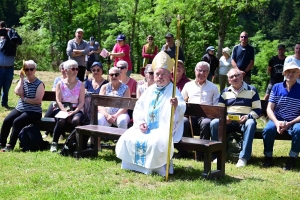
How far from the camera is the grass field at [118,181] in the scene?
17.3 ft

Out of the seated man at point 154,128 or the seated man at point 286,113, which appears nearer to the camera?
the seated man at point 154,128

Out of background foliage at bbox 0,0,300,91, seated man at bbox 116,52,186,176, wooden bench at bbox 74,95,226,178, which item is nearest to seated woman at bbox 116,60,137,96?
wooden bench at bbox 74,95,226,178

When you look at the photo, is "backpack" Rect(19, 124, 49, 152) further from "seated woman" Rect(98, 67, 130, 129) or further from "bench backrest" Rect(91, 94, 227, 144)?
"bench backrest" Rect(91, 94, 227, 144)

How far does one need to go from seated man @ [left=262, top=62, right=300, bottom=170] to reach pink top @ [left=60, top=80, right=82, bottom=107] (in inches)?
122

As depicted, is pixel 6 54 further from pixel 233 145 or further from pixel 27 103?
pixel 233 145

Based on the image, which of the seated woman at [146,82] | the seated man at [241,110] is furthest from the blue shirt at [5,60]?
the seated man at [241,110]

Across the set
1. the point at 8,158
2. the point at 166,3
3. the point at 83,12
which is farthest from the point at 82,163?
the point at 83,12

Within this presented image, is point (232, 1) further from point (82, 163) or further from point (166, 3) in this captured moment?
point (82, 163)

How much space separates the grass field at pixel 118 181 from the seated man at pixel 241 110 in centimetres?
38

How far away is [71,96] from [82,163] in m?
1.64

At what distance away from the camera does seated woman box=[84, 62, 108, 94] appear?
335 inches

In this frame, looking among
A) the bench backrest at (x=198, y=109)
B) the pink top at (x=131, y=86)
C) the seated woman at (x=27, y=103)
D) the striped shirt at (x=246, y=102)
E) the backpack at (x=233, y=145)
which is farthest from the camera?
the pink top at (x=131, y=86)

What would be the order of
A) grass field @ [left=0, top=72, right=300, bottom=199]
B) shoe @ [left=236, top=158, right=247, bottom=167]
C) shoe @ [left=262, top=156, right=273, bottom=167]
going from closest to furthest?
→ grass field @ [left=0, top=72, right=300, bottom=199] → shoe @ [left=236, top=158, right=247, bottom=167] → shoe @ [left=262, top=156, right=273, bottom=167]

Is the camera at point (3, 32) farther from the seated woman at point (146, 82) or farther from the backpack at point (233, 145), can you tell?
the backpack at point (233, 145)
